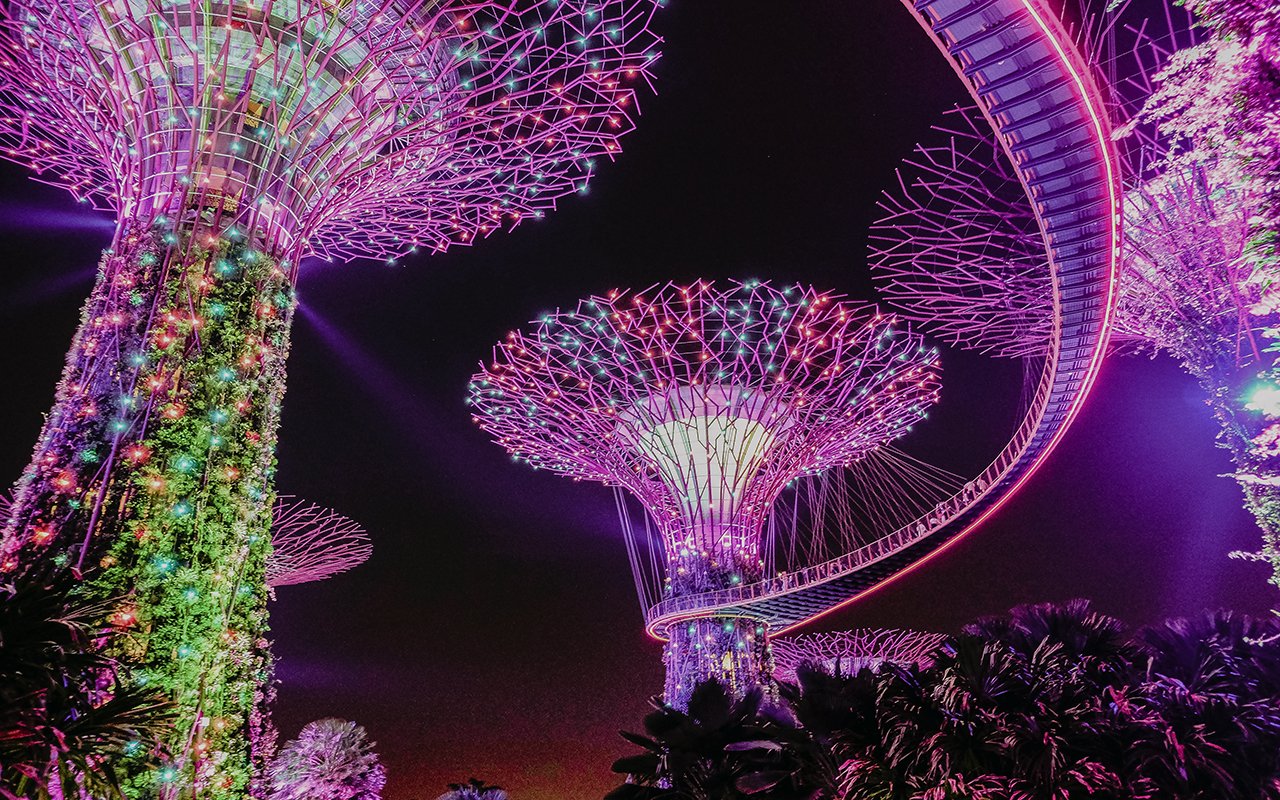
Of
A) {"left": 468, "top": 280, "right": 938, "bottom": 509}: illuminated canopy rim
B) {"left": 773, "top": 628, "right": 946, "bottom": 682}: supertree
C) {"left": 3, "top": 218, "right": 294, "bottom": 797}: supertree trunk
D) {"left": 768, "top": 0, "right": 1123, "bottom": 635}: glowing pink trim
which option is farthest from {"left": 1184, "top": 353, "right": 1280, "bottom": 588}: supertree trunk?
{"left": 773, "top": 628, "right": 946, "bottom": 682}: supertree

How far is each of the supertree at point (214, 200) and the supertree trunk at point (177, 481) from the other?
0.09ft

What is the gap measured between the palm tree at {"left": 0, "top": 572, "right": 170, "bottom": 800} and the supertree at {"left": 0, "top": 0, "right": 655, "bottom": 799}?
2751 millimetres

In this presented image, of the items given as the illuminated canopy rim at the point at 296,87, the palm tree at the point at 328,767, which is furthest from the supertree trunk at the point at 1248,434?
the palm tree at the point at 328,767

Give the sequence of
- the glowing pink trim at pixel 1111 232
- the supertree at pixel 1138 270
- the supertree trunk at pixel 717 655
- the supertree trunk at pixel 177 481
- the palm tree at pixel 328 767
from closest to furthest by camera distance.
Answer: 1. the supertree trunk at pixel 177 481
2. the glowing pink trim at pixel 1111 232
3. the supertree at pixel 1138 270
4. the palm tree at pixel 328 767
5. the supertree trunk at pixel 717 655

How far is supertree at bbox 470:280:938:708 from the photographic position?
905 inches

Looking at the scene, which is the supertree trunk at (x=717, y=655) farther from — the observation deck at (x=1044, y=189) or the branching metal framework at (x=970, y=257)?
the branching metal framework at (x=970, y=257)

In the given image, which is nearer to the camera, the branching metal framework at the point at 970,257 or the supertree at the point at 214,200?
the supertree at the point at 214,200

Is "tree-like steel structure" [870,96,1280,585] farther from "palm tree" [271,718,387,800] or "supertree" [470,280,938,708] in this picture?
"palm tree" [271,718,387,800]

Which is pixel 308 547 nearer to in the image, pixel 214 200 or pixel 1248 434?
pixel 214 200

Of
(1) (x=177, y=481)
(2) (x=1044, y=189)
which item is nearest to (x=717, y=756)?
(1) (x=177, y=481)

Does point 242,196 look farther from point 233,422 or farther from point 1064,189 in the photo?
point 1064,189

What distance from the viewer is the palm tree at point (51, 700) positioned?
22.4 feet

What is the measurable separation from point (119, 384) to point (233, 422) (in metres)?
1.49

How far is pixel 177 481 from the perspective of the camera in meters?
11.2
